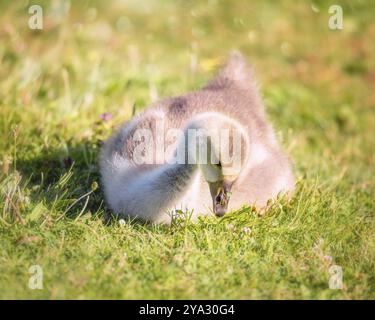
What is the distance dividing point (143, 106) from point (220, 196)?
6.59 feet

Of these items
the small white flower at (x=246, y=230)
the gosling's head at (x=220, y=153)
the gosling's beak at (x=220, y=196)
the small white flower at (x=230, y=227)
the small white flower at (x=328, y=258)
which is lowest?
the small white flower at (x=328, y=258)

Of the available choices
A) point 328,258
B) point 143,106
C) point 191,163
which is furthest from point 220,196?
point 143,106

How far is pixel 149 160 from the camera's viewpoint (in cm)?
342

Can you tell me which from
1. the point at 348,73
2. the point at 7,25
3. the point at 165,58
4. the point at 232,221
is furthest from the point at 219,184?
the point at 348,73

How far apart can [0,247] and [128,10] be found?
16.4 feet

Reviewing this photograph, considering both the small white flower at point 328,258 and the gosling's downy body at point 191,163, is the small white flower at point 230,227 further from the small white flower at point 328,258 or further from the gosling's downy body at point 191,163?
the small white flower at point 328,258

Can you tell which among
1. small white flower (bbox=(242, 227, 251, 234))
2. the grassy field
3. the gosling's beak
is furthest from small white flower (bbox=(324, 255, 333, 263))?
the gosling's beak

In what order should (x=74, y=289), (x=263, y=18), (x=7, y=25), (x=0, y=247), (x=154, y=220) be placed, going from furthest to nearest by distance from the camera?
(x=263, y=18) < (x=7, y=25) < (x=154, y=220) < (x=0, y=247) < (x=74, y=289)

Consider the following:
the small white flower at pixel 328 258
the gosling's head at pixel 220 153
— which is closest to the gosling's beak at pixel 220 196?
the gosling's head at pixel 220 153

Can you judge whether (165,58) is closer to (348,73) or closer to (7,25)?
(7,25)

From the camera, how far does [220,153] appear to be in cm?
294

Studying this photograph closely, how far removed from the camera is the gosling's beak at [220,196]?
3.07m

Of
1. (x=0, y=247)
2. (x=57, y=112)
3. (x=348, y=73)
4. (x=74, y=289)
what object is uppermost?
(x=348, y=73)

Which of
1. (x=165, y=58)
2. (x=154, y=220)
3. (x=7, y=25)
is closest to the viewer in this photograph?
(x=154, y=220)
